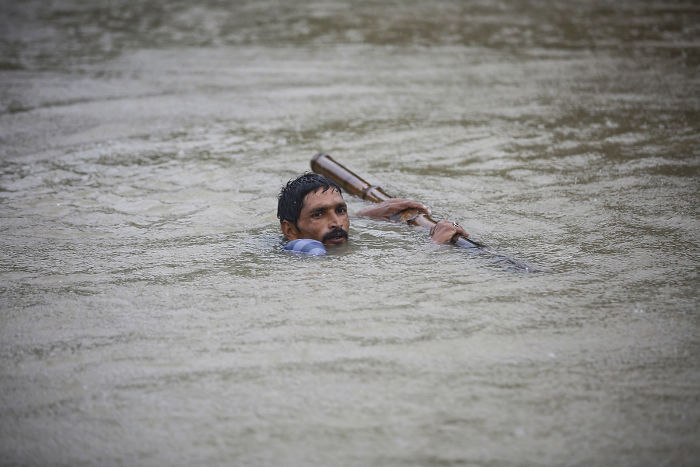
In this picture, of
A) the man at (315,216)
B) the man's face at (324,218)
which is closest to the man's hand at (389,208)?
the man at (315,216)

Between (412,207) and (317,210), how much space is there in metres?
0.78

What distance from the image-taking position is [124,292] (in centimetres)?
422

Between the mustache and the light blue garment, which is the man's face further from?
the light blue garment

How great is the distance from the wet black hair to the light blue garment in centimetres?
22

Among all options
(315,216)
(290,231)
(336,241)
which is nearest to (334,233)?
(336,241)

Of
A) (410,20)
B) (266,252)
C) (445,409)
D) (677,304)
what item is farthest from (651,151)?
(410,20)

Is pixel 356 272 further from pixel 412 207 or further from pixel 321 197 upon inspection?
pixel 412 207

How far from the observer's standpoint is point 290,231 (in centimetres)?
515

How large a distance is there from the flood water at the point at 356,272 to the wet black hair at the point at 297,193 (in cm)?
26

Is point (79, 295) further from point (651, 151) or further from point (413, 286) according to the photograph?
point (651, 151)

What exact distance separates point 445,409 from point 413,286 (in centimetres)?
131

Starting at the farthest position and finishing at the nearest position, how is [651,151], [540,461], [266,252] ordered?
1. [651,151]
2. [266,252]
3. [540,461]

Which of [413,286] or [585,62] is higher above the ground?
[585,62]

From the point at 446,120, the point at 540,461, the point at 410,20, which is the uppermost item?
the point at 410,20
